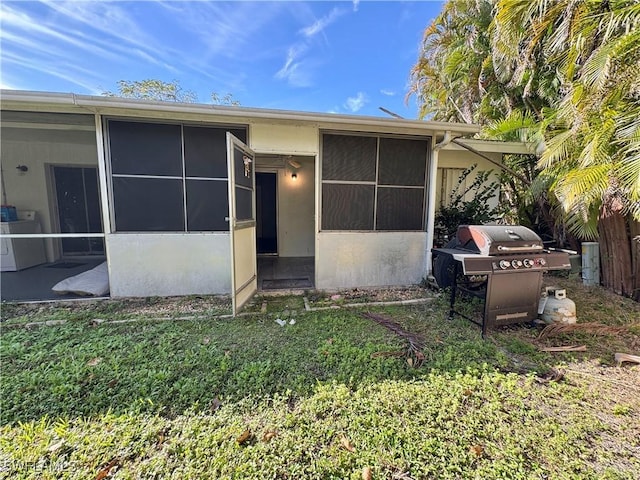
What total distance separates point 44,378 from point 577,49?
6579 millimetres

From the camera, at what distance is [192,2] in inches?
207

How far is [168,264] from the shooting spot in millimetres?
4473

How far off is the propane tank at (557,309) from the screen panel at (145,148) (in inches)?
216

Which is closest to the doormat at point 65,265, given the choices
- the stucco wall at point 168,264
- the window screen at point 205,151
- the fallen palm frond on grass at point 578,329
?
the stucco wall at point 168,264

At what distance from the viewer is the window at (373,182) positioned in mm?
4770

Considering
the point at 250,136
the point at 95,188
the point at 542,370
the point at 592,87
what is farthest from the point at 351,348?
the point at 95,188

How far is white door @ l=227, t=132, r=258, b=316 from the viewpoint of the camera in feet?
11.8

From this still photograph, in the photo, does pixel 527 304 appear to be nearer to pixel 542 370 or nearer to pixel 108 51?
pixel 542 370

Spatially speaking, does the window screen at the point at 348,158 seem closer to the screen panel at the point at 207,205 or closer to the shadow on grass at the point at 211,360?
the screen panel at the point at 207,205

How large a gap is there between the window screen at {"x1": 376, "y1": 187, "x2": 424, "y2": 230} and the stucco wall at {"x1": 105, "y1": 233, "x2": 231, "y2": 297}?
9.12 ft

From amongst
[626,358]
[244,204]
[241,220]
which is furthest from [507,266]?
[244,204]

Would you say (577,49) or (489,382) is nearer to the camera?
(489,382)

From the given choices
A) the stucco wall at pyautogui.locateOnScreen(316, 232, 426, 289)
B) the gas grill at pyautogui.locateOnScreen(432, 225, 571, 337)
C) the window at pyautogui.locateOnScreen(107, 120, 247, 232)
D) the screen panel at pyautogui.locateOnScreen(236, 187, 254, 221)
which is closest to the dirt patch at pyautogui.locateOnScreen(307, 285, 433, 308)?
the stucco wall at pyautogui.locateOnScreen(316, 232, 426, 289)

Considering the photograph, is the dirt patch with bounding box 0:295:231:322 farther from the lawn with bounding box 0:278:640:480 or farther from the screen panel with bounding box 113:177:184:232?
the screen panel with bounding box 113:177:184:232
